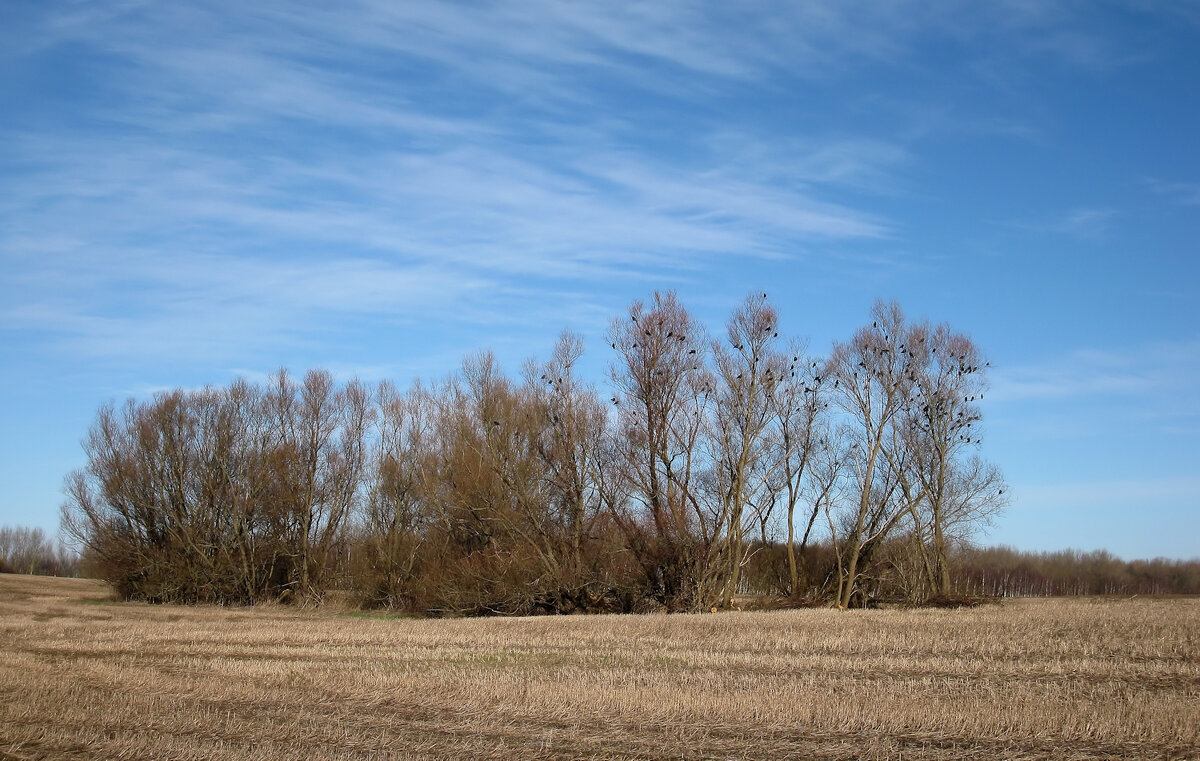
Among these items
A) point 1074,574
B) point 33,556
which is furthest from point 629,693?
point 33,556

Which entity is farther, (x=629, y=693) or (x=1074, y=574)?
(x=1074, y=574)

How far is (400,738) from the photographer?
10414 mm

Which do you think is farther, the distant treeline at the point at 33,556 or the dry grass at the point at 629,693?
the distant treeline at the point at 33,556

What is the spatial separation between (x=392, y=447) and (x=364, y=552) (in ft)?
20.4

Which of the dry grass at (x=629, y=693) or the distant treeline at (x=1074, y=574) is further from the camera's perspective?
the distant treeline at (x=1074, y=574)

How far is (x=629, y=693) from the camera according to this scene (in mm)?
12586

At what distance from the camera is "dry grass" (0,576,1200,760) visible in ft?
32.2

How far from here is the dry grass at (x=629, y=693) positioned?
32.2ft

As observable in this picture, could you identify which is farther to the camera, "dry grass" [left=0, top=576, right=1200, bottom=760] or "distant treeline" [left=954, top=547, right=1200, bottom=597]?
"distant treeline" [left=954, top=547, right=1200, bottom=597]

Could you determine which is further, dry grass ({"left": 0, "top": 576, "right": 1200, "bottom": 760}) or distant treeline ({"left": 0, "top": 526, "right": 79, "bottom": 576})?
distant treeline ({"left": 0, "top": 526, "right": 79, "bottom": 576})

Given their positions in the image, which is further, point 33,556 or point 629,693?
point 33,556

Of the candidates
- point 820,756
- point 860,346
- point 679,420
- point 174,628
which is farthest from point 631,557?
point 820,756

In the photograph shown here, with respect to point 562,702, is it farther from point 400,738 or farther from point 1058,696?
point 1058,696

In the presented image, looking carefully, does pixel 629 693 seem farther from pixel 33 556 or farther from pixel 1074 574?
pixel 33 556
